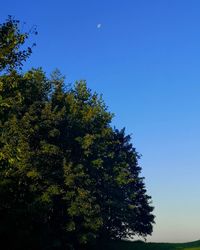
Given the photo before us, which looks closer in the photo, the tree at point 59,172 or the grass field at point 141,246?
the tree at point 59,172

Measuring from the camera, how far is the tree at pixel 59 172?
182 feet

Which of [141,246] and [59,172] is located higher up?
[59,172]

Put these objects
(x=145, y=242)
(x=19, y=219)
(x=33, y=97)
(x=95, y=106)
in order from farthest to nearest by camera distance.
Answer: (x=145, y=242) → (x=95, y=106) → (x=33, y=97) → (x=19, y=219)

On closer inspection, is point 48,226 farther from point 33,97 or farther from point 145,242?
point 145,242

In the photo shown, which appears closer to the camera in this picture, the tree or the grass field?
the tree

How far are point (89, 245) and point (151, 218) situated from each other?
28972mm

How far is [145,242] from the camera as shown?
3664 inches

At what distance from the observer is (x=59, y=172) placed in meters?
63.8

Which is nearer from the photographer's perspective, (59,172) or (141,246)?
(59,172)

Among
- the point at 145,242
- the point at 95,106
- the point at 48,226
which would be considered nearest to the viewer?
the point at 48,226

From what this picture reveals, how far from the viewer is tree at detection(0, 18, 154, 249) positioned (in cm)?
5553

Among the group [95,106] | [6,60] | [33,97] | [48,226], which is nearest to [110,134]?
[95,106]

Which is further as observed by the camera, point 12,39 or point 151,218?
point 151,218

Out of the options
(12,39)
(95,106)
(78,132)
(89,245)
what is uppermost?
(95,106)
